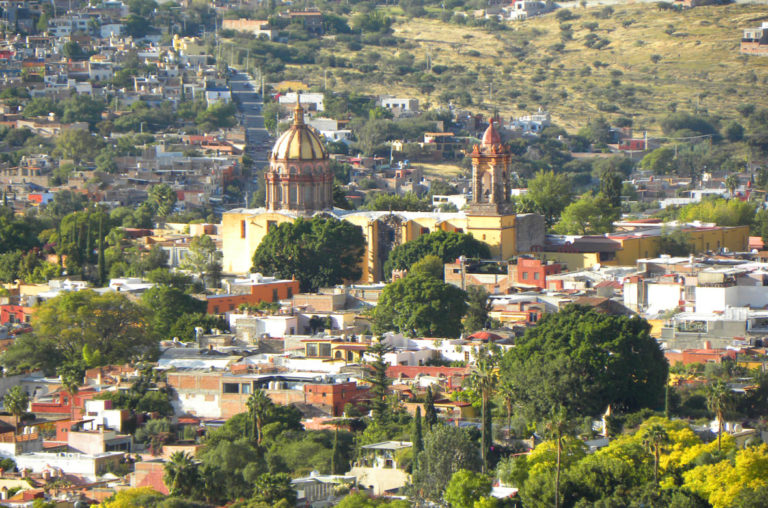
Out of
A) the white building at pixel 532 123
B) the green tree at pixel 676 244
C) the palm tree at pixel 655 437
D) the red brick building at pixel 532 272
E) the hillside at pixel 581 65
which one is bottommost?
the palm tree at pixel 655 437

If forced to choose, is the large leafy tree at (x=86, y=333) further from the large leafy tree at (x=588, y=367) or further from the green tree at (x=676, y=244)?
the green tree at (x=676, y=244)

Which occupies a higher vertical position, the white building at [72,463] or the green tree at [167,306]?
the green tree at [167,306]

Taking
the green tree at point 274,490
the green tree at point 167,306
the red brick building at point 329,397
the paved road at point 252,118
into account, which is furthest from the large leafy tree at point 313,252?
the green tree at point 274,490

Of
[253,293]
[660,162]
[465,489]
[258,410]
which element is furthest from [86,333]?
[660,162]

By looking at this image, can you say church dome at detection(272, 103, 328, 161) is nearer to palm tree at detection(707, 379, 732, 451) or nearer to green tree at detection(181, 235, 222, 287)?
green tree at detection(181, 235, 222, 287)

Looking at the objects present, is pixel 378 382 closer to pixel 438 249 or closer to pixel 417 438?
pixel 417 438

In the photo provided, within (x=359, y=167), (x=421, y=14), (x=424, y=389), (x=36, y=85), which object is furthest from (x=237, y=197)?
(x=421, y=14)

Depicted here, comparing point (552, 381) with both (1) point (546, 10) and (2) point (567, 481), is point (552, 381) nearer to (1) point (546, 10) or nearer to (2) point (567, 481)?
(2) point (567, 481)
